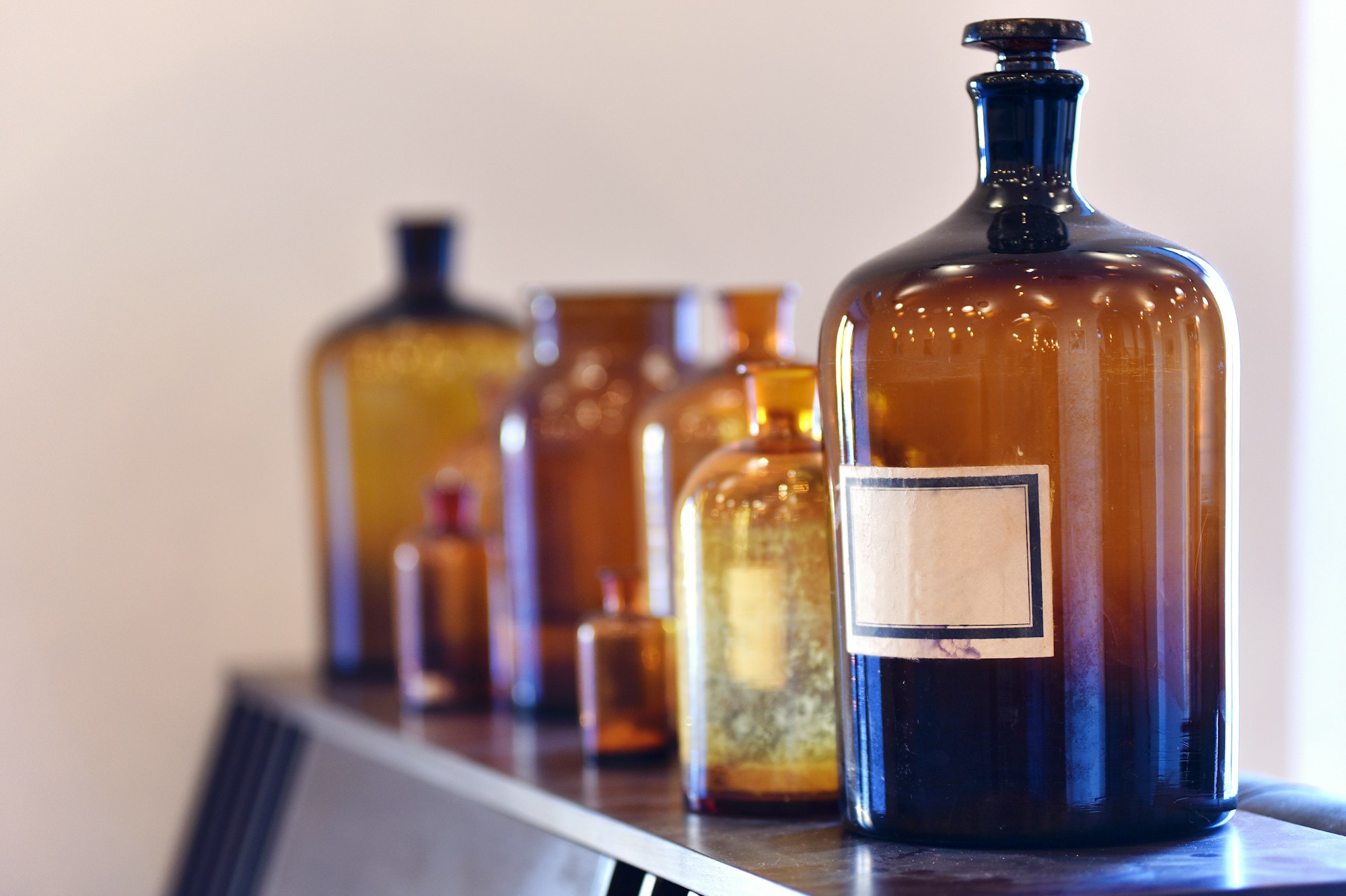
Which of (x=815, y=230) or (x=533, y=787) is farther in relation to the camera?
(x=815, y=230)

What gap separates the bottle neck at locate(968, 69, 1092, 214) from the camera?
86 centimetres

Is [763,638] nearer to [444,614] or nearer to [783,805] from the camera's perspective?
[783,805]

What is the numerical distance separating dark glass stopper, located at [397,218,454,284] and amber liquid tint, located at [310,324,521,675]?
0.17ft

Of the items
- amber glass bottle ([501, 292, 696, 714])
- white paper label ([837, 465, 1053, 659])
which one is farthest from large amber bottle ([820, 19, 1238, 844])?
amber glass bottle ([501, 292, 696, 714])

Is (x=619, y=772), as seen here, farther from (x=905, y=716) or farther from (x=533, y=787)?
(x=905, y=716)

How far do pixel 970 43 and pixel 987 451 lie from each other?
23 centimetres

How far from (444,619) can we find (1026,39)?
0.78 meters

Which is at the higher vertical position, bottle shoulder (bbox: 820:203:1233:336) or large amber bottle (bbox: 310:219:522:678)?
bottle shoulder (bbox: 820:203:1233:336)

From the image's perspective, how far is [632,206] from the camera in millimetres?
1956

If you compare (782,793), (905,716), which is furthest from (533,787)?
(905,716)

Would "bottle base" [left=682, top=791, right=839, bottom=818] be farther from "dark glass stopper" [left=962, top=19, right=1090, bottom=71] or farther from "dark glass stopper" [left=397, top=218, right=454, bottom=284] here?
"dark glass stopper" [left=397, top=218, right=454, bottom=284]

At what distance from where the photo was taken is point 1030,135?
870 mm

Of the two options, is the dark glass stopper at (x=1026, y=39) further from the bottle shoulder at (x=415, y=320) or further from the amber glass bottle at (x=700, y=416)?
the bottle shoulder at (x=415, y=320)

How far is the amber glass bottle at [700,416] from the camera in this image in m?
1.13
